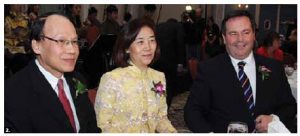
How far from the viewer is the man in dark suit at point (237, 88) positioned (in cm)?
253

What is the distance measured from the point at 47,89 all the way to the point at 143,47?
0.70 m

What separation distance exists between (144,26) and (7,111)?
94 cm

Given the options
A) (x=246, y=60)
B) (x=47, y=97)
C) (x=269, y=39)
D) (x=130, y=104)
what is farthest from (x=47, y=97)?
(x=269, y=39)

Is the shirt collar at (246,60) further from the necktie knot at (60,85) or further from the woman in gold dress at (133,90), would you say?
the necktie knot at (60,85)

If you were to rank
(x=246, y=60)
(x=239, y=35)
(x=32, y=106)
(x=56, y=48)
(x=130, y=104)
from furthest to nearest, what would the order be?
(x=246, y=60) → (x=239, y=35) → (x=130, y=104) → (x=56, y=48) → (x=32, y=106)

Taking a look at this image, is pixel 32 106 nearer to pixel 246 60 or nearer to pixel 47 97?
pixel 47 97

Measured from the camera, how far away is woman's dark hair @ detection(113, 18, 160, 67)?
2.48 m

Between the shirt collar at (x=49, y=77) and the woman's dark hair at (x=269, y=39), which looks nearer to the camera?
the shirt collar at (x=49, y=77)

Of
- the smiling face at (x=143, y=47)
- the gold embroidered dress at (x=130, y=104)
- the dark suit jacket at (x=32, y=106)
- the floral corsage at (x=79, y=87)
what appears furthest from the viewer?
the smiling face at (x=143, y=47)

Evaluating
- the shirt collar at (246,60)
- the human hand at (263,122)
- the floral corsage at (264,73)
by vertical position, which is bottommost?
the human hand at (263,122)

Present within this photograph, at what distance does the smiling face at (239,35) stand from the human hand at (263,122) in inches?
14.7

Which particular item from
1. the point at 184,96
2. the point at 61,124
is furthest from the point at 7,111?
the point at 184,96

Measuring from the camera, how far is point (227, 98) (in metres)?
2.56

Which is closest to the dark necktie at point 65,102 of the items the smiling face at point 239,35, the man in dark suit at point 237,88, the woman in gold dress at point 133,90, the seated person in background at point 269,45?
the woman in gold dress at point 133,90
